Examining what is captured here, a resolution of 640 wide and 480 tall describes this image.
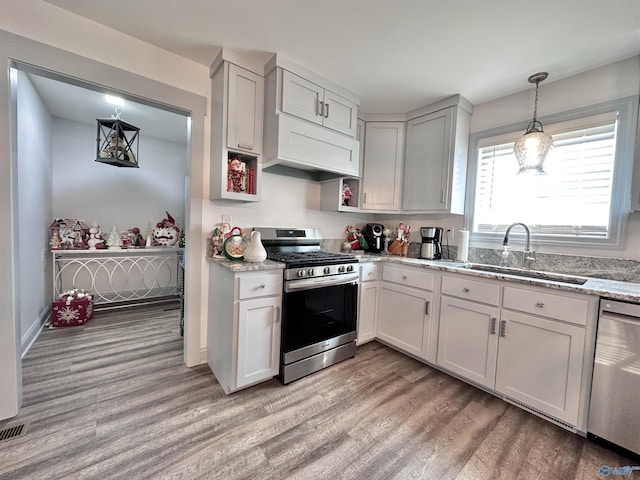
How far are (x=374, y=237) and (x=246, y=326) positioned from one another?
1.81 meters

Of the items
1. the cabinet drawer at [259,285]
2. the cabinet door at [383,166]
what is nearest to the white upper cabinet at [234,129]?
the cabinet drawer at [259,285]

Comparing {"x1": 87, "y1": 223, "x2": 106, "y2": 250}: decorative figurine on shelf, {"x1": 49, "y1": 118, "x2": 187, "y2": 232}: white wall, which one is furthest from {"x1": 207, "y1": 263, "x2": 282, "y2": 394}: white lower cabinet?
{"x1": 49, "y1": 118, "x2": 187, "y2": 232}: white wall

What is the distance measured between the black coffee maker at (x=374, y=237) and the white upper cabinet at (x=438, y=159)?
15.5 inches

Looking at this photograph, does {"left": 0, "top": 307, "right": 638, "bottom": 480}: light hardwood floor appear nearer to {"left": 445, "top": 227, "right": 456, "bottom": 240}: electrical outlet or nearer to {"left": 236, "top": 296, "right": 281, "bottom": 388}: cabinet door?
{"left": 236, "top": 296, "right": 281, "bottom": 388}: cabinet door

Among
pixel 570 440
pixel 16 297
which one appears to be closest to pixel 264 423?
pixel 16 297

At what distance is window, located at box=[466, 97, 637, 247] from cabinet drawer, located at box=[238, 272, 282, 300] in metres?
2.02

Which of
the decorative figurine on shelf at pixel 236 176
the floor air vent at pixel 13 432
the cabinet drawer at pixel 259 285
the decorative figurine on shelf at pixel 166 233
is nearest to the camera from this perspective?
the floor air vent at pixel 13 432

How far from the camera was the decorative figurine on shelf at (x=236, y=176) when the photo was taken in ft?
6.88

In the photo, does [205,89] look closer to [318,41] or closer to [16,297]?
[318,41]

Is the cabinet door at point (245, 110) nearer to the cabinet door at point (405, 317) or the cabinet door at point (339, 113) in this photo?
the cabinet door at point (339, 113)

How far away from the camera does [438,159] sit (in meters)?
2.60

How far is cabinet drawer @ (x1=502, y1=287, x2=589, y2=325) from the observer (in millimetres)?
1518

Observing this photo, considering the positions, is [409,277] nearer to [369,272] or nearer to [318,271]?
[369,272]

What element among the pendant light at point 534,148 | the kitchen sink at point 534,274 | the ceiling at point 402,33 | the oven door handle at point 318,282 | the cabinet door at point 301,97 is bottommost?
the oven door handle at point 318,282
